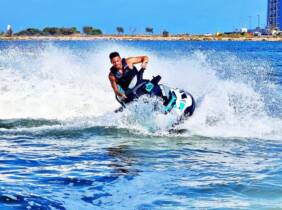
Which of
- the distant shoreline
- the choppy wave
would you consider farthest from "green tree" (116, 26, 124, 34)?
the choppy wave

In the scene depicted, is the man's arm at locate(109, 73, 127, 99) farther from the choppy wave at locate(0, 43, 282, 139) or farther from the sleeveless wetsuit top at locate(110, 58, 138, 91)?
the choppy wave at locate(0, 43, 282, 139)

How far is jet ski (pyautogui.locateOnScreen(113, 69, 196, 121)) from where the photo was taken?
40.1ft

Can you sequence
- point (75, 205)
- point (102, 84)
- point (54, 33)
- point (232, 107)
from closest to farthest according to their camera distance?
point (75, 205), point (232, 107), point (102, 84), point (54, 33)

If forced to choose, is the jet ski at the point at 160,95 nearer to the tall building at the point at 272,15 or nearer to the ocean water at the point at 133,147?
the ocean water at the point at 133,147

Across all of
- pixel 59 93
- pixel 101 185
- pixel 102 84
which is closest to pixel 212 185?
pixel 101 185

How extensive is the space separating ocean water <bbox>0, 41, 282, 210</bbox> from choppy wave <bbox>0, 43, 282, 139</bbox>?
26 millimetres

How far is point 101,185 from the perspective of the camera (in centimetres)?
808

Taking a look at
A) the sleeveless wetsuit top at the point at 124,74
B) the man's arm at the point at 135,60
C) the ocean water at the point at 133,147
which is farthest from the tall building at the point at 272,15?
the sleeveless wetsuit top at the point at 124,74

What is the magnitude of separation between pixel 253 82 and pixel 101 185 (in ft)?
58.4

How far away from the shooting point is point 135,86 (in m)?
12.2

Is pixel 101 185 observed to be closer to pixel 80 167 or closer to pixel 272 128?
pixel 80 167

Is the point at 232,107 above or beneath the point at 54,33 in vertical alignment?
beneath

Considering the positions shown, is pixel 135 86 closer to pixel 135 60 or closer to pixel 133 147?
pixel 135 60

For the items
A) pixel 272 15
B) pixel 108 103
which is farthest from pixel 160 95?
pixel 272 15
